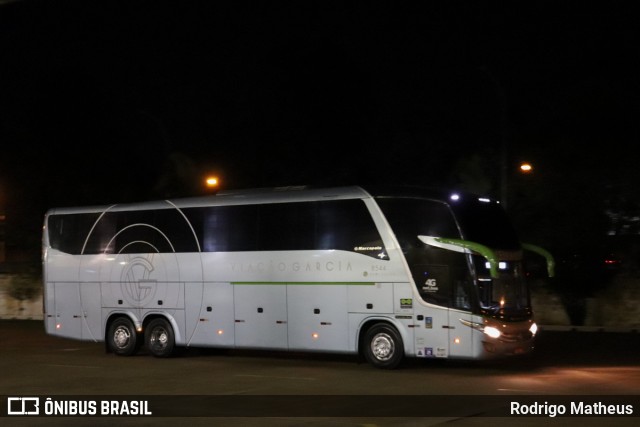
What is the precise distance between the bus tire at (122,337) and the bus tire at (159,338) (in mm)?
335

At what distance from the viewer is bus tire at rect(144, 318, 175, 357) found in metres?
21.9

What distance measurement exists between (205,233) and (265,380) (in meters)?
5.28

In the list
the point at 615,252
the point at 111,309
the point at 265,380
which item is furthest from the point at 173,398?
the point at 615,252

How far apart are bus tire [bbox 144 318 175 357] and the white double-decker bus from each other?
3 cm

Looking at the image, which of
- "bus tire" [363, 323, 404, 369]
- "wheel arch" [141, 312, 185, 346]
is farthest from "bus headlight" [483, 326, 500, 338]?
"wheel arch" [141, 312, 185, 346]

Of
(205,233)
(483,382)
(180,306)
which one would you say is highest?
(205,233)

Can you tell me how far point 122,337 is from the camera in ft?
74.5

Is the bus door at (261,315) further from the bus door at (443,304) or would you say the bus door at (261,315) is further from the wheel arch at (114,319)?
the bus door at (443,304)

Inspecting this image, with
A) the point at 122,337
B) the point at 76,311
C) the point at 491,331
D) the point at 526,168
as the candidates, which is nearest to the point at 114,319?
the point at 122,337

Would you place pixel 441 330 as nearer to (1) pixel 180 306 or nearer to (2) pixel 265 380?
(2) pixel 265 380

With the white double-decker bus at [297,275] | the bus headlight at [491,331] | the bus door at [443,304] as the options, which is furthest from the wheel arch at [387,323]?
the bus headlight at [491,331]

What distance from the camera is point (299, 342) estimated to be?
19.9 meters

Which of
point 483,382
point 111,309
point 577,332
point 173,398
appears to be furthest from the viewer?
point 577,332

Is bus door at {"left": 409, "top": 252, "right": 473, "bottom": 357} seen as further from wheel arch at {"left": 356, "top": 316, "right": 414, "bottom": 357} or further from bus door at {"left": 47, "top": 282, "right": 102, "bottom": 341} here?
bus door at {"left": 47, "top": 282, "right": 102, "bottom": 341}
